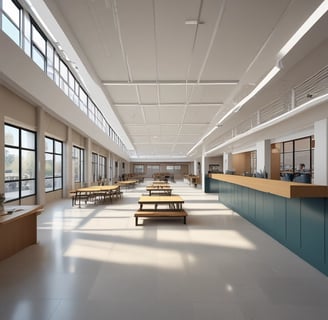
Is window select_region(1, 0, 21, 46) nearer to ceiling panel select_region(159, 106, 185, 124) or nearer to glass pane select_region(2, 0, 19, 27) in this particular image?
glass pane select_region(2, 0, 19, 27)

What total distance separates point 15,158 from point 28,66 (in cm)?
268

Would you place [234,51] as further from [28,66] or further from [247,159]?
[247,159]

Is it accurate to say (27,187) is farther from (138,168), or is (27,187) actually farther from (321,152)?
(138,168)

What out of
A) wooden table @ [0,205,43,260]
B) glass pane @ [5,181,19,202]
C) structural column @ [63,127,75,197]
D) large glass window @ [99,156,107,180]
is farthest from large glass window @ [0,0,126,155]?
large glass window @ [99,156,107,180]

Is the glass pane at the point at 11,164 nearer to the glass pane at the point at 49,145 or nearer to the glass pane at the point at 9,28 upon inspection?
the glass pane at the point at 49,145

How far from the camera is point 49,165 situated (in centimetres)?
991

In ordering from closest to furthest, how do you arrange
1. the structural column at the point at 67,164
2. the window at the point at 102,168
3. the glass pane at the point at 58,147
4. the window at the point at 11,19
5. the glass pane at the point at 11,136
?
the window at the point at 11,19 → the glass pane at the point at 11,136 → the glass pane at the point at 58,147 → the structural column at the point at 67,164 → the window at the point at 102,168

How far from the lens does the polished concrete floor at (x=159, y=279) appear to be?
2230mm

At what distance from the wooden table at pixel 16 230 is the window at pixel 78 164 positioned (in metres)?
8.99

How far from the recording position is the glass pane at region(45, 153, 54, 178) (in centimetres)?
959

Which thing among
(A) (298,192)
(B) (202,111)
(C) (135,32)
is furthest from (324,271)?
(B) (202,111)

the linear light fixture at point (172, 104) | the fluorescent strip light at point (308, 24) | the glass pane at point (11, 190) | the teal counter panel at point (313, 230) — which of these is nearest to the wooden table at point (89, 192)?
the glass pane at point (11, 190)

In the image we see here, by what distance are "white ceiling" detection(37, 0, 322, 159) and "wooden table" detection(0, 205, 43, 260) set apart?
3297 mm

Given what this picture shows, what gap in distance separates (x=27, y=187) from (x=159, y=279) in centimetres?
661
